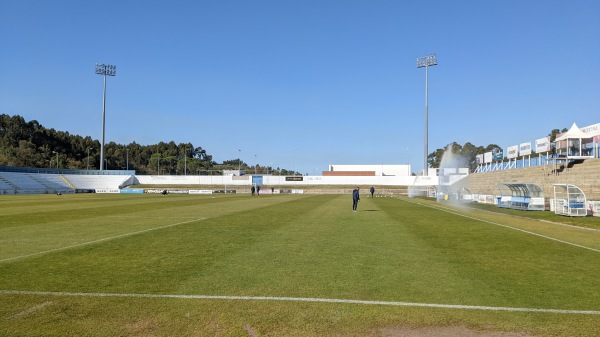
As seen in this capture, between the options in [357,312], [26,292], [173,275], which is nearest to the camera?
[357,312]

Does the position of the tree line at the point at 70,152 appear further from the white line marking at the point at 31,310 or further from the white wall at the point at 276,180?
the white line marking at the point at 31,310

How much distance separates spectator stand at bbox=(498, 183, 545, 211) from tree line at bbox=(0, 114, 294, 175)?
112116mm

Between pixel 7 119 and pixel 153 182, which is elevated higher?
pixel 7 119

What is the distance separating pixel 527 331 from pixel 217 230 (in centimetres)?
1214

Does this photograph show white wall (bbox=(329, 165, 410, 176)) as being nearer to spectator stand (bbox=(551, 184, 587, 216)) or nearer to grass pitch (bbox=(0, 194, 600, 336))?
spectator stand (bbox=(551, 184, 587, 216))

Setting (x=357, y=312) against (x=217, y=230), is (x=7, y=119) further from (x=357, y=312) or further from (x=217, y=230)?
(x=357, y=312)

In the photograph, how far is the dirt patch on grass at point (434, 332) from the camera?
5.13 m

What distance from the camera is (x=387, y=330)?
5.25 metres

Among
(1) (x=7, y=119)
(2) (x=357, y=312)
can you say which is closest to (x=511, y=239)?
(2) (x=357, y=312)

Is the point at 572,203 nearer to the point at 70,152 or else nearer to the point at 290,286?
the point at 290,286

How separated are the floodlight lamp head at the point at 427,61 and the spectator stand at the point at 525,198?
5653 cm

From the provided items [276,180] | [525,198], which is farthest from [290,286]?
[276,180]

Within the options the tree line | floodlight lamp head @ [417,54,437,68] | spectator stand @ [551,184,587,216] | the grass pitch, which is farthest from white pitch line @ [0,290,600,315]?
the tree line

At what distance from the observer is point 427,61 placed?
86500 millimetres
